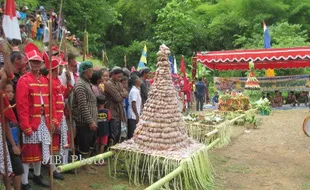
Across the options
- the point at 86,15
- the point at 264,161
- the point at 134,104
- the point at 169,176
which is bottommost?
the point at 264,161

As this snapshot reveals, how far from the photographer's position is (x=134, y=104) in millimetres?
6004

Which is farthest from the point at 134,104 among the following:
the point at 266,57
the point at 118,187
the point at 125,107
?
the point at 266,57

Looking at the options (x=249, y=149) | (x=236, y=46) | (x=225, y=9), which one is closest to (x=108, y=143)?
(x=249, y=149)

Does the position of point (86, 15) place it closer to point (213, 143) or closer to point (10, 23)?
point (213, 143)

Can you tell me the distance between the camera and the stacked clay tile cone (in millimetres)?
4883

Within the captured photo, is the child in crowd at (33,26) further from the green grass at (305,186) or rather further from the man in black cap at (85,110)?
the green grass at (305,186)

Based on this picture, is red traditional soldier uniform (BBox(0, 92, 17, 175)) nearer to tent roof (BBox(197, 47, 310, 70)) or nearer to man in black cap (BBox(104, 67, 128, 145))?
man in black cap (BBox(104, 67, 128, 145))

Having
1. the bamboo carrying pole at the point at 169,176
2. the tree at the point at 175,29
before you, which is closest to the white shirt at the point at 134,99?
the bamboo carrying pole at the point at 169,176

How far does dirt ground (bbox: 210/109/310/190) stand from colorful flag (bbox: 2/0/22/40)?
10.8 ft

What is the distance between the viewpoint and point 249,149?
7504mm

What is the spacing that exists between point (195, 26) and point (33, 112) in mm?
23171

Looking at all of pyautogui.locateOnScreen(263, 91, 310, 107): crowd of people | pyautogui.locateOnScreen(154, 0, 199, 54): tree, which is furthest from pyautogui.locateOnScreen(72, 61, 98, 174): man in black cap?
pyautogui.locateOnScreen(154, 0, 199, 54): tree

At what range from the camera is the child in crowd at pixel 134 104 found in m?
6.01

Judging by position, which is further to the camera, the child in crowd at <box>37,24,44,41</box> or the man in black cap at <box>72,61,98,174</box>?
the child in crowd at <box>37,24,44,41</box>
